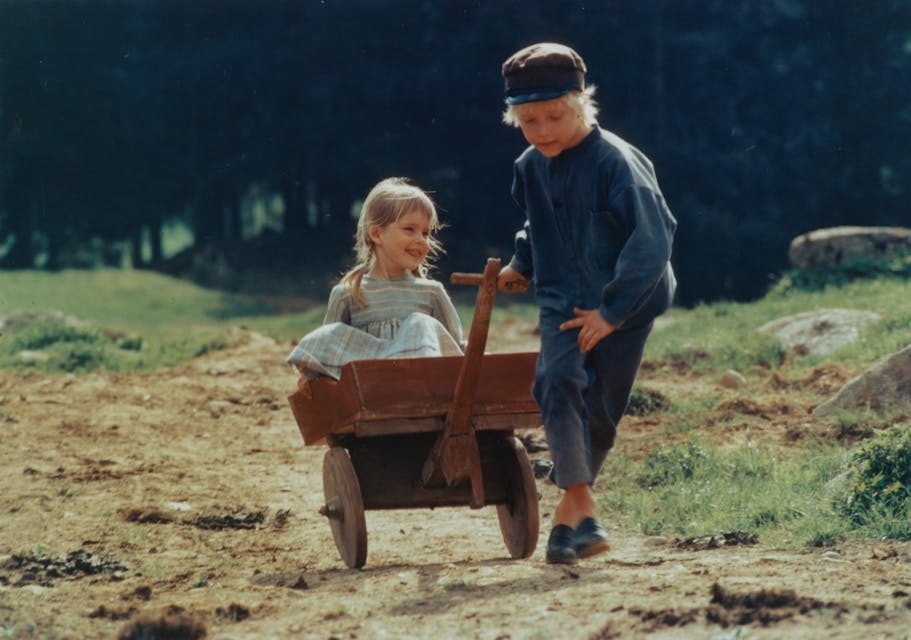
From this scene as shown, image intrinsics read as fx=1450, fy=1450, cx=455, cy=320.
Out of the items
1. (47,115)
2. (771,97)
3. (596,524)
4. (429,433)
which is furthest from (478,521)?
(47,115)

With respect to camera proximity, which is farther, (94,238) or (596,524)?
(94,238)

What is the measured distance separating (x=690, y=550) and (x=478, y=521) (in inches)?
61.7

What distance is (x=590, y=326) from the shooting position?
4988 millimetres

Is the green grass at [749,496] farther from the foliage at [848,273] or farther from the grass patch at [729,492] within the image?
the foliage at [848,273]

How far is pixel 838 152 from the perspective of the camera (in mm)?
24969

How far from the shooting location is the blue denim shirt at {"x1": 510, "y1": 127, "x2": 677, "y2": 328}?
4.94 metres

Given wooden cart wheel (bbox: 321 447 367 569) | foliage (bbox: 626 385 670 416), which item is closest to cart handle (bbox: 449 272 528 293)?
wooden cart wheel (bbox: 321 447 367 569)

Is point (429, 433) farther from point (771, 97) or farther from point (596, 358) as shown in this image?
point (771, 97)

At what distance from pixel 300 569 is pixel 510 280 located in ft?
4.87

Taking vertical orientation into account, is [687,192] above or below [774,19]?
below

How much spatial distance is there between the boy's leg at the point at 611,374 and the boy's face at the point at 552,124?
0.71 metres

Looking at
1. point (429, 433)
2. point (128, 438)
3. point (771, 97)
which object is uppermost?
point (771, 97)

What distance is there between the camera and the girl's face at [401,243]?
5.99 metres

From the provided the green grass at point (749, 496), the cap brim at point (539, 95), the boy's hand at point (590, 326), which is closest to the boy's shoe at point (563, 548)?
the boy's hand at point (590, 326)
